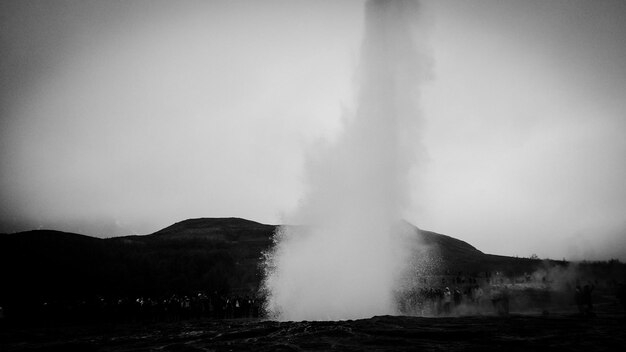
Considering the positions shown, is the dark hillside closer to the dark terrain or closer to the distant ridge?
the distant ridge

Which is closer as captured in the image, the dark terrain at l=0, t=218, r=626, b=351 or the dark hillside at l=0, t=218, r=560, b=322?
the dark terrain at l=0, t=218, r=626, b=351

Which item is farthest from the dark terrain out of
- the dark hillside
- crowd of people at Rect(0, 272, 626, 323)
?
the dark hillside

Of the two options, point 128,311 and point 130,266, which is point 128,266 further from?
point 128,311

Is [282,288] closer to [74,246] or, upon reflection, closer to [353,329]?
[353,329]

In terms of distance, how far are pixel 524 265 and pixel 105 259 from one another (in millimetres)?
94711

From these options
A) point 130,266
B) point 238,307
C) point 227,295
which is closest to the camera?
point 238,307

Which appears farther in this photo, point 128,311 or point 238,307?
point 238,307

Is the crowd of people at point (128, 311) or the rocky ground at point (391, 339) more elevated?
the rocky ground at point (391, 339)

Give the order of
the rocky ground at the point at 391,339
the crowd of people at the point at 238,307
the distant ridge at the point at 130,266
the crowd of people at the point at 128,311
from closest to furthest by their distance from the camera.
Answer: the rocky ground at the point at 391,339 < the crowd of people at the point at 238,307 < the crowd of people at the point at 128,311 < the distant ridge at the point at 130,266

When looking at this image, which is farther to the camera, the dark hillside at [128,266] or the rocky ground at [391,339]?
the dark hillside at [128,266]

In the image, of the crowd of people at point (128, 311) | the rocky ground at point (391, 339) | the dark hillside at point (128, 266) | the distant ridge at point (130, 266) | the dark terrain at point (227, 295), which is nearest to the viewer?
the rocky ground at point (391, 339)

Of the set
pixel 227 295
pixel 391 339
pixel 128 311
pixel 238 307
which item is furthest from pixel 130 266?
pixel 391 339

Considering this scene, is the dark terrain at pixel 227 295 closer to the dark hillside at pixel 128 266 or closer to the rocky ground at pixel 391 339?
the rocky ground at pixel 391 339

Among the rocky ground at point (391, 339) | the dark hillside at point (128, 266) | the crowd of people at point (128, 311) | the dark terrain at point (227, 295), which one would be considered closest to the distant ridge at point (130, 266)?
the dark hillside at point (128, 266)
